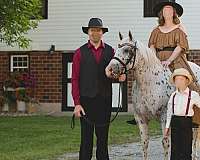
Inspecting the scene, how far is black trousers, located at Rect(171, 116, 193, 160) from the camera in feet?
25.5

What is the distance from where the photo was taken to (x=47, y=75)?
2306 centimetres

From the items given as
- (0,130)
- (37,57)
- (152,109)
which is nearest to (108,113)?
(152,109)

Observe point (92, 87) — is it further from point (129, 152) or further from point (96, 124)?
point (129, 152)

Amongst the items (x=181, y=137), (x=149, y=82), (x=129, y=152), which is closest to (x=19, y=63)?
(x=129, y=152)

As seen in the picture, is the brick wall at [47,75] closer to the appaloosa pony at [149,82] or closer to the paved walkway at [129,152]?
the paved walkway at [129,152]

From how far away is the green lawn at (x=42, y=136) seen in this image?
11586mm

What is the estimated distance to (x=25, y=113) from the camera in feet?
74.0

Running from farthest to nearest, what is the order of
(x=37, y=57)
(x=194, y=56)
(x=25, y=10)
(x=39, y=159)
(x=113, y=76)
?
(x=37, y=57) < (x=194, y=56) < (x=25, y=10) < (x=39, y=159) < (x=113, y=76)

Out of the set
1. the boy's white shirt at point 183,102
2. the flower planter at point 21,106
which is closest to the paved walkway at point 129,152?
the boy's white shirt at point 183,102

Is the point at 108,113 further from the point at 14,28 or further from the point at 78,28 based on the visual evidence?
the point at 78,28

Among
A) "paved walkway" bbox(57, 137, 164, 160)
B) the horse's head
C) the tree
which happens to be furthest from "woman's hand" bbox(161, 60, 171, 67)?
the tree

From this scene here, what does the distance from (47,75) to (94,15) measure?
288cm

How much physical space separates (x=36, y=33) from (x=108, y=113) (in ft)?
50.5

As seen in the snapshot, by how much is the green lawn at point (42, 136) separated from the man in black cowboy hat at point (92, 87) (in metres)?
2.67
